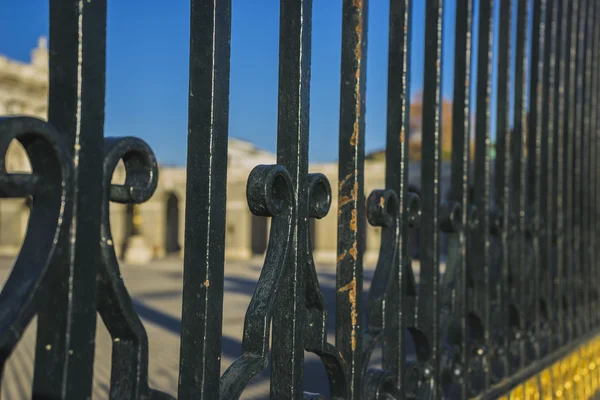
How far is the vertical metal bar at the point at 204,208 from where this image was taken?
2.80ft

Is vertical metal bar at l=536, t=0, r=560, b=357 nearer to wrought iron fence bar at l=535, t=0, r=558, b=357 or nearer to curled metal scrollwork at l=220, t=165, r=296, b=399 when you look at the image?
wrought iron fence bar at l=535, t=0, r=558, b=357

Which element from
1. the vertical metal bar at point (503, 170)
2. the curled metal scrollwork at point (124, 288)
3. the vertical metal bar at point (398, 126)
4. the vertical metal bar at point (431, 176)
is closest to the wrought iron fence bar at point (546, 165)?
the vertical metal bar at point (503, 170)

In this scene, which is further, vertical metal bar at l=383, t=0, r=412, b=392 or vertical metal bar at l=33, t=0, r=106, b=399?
vertical metal bar at l=383, t=0, r=412, b=392

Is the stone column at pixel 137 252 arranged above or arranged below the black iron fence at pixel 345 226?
below

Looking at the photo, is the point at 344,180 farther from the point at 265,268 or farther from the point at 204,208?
the point at 204,208

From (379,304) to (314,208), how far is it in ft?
0.98

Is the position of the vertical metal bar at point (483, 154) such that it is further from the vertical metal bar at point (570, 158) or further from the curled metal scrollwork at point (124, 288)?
the curled metal scrollwork at point (124, 288)

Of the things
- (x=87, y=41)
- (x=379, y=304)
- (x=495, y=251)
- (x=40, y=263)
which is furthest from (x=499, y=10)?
(x=40, y=263)

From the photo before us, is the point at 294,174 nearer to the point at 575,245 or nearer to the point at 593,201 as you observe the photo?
the point at 575,245

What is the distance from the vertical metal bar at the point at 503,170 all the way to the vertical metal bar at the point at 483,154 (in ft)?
0.37

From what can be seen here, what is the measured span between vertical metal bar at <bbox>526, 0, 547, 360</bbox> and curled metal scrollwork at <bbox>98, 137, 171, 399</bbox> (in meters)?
1.67

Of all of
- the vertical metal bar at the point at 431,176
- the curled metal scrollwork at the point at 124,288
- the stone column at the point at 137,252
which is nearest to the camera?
the curled metal scrollwork at the point at 124,288

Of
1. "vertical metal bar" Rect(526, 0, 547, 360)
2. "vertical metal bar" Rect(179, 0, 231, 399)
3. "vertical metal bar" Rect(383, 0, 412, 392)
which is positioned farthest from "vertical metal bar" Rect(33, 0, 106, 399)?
"vertical metal bar" Rect(526, 0, 547, 360)

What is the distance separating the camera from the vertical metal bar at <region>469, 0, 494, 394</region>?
5.89 feet
